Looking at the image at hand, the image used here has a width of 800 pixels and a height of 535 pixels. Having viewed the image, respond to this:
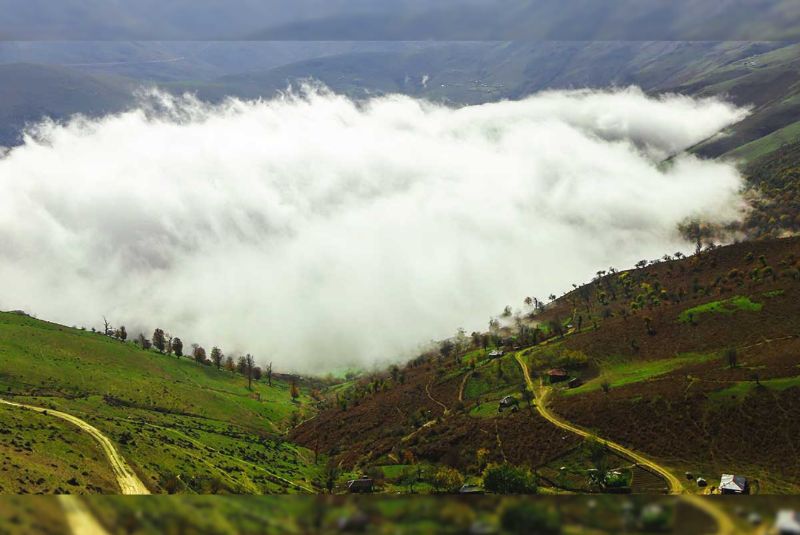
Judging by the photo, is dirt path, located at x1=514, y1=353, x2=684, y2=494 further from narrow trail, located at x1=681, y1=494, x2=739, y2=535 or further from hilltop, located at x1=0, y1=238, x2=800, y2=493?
narrow trail, located at x1=681, y1=494, x2=739, y2=535

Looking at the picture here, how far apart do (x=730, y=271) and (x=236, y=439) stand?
10806cm

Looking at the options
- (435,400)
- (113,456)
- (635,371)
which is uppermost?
(635,371)

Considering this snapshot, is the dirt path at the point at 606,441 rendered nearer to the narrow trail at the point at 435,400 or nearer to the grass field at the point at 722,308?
the narrow trail at the point at 435,400

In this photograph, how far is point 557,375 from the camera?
281 ft

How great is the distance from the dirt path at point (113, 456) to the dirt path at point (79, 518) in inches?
1249

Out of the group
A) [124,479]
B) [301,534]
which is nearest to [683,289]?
[124,479]

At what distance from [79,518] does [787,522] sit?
568 centimetres

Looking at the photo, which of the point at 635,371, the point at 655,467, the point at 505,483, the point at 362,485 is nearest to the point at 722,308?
the point at 635,371

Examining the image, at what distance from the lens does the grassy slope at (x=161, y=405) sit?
47031 mm

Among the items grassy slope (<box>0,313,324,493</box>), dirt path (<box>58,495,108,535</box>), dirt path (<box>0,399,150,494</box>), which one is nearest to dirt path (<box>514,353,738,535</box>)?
dirt path (<box>58,495,108,535</box>)

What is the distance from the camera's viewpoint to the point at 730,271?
119062mm

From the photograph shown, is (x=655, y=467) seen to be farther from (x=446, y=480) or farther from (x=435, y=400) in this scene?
(x=435, y=400)

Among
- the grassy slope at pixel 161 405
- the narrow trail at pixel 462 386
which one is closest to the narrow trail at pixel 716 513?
Answer: the grassy slope at pixel 161 405

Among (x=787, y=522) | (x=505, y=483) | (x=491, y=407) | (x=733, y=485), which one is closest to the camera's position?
(x=787, y=522)
